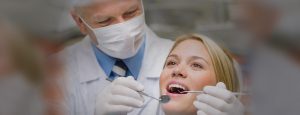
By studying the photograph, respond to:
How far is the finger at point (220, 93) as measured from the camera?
3.98ft

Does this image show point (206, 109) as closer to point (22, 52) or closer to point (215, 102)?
point (215, 102)

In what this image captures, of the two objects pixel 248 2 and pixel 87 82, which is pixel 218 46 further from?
pixel 87 82

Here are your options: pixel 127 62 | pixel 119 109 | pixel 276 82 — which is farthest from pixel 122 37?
pixel 276 82

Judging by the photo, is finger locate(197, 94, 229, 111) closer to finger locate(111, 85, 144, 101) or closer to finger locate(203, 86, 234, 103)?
finger locate(203, 86, 234, 103)

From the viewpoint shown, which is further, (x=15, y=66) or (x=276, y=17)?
(x=15, y=66)

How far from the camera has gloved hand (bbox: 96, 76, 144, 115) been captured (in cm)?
124

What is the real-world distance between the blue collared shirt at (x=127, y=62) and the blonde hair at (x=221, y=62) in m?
0.11

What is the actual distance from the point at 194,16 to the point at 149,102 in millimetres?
230

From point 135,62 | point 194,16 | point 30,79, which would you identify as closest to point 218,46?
point 194,16

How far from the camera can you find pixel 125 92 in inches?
49.0

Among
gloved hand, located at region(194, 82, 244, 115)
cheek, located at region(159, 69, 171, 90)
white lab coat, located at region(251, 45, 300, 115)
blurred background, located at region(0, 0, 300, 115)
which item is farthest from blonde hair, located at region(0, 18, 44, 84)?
white lab coat, located at region(251, 45, 300, 115)

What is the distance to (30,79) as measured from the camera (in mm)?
1277

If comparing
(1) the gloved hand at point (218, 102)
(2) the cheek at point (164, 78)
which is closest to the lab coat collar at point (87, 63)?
(2) the cheek at point (164, 78)

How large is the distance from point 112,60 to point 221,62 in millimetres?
262
